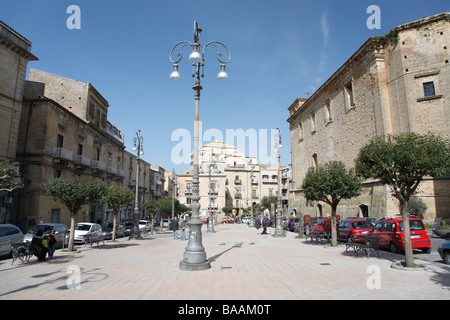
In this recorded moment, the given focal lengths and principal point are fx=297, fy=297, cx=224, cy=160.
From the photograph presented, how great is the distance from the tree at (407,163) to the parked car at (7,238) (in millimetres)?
13643

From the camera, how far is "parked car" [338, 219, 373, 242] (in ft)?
51.1

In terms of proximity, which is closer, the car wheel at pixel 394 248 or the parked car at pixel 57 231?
the car wheel at pixel 394 248

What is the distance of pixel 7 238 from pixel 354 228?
1607 cm

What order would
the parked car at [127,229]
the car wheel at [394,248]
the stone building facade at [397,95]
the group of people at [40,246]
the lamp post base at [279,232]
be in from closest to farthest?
the group of people at [40,246] → the car wheel at [394,248] → the lamp post base at [279,232] → the stone building facade at [397,95] → the parked car at [127,229]

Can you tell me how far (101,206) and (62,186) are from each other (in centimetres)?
2073

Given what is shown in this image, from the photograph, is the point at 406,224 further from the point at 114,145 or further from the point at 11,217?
the point at 114,145

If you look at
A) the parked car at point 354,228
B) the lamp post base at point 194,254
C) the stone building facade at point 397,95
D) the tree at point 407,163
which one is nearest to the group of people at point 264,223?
the stone building facade at point 397,95

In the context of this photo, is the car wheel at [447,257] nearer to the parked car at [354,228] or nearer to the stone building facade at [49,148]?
the parked car at [354,228]

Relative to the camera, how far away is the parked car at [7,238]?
1152cm

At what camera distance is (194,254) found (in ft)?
27.7

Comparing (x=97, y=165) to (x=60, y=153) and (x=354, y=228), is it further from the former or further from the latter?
(x=354, y=228)

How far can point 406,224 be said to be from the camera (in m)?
8.76

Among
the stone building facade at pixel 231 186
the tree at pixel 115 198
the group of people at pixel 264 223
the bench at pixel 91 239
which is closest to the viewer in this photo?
the bench at pixel 91 239
